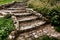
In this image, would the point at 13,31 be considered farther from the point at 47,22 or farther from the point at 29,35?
the point at 47,22

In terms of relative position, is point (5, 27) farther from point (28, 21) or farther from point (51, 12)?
point (51, 12)

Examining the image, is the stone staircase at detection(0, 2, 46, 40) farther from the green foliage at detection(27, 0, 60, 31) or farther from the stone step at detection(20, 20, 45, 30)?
the green foliage at detection(27, 0, 60, 31)

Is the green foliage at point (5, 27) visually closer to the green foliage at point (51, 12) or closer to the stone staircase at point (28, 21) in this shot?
the stone staircase at point (28, 21)

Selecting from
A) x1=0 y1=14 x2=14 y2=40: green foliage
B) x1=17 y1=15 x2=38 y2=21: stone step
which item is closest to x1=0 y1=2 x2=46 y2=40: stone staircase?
x1=17 y1=15 x2=38 y2=21: stone step

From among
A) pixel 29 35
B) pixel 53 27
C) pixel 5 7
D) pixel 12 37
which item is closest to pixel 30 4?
pixel 5 7

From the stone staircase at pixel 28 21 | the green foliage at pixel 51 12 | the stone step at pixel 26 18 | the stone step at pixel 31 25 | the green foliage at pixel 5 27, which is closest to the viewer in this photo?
the green foliage at pixel 5 27

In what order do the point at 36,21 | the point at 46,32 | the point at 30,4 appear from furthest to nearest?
1. the point at 30,4
2. the point at 36,21
3. the point at 46,32

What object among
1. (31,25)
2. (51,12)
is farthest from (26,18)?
(51,12)

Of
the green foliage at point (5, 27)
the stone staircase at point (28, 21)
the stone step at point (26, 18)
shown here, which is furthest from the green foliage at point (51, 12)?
the green foliage at point (5, 27)
